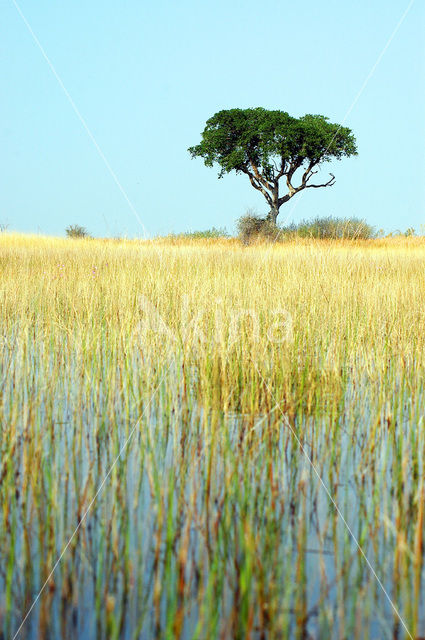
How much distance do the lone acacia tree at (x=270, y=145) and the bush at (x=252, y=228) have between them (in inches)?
64.5

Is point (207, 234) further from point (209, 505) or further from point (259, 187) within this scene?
point (209, 505)

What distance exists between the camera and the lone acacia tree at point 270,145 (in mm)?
23250

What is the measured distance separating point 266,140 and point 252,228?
405cm

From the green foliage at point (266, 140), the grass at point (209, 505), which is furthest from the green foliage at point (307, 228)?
the grass at point (209, 505)

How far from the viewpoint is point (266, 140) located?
23.4 metres

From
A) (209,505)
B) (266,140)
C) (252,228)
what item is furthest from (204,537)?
(266,140)

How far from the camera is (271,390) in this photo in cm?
288

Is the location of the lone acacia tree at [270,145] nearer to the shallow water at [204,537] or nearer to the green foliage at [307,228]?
the green foliage at [307,228]

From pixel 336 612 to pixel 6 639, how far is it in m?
0.69

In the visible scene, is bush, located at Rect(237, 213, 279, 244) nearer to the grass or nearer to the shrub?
the shrub

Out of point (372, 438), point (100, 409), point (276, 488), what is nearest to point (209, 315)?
point (100, 409)

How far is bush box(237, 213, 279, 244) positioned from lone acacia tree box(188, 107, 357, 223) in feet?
5.37

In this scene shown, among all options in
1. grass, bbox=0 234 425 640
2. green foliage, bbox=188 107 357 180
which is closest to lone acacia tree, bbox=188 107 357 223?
green foliage, bbox=188 107 357 180

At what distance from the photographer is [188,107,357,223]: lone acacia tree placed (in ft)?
76.3
